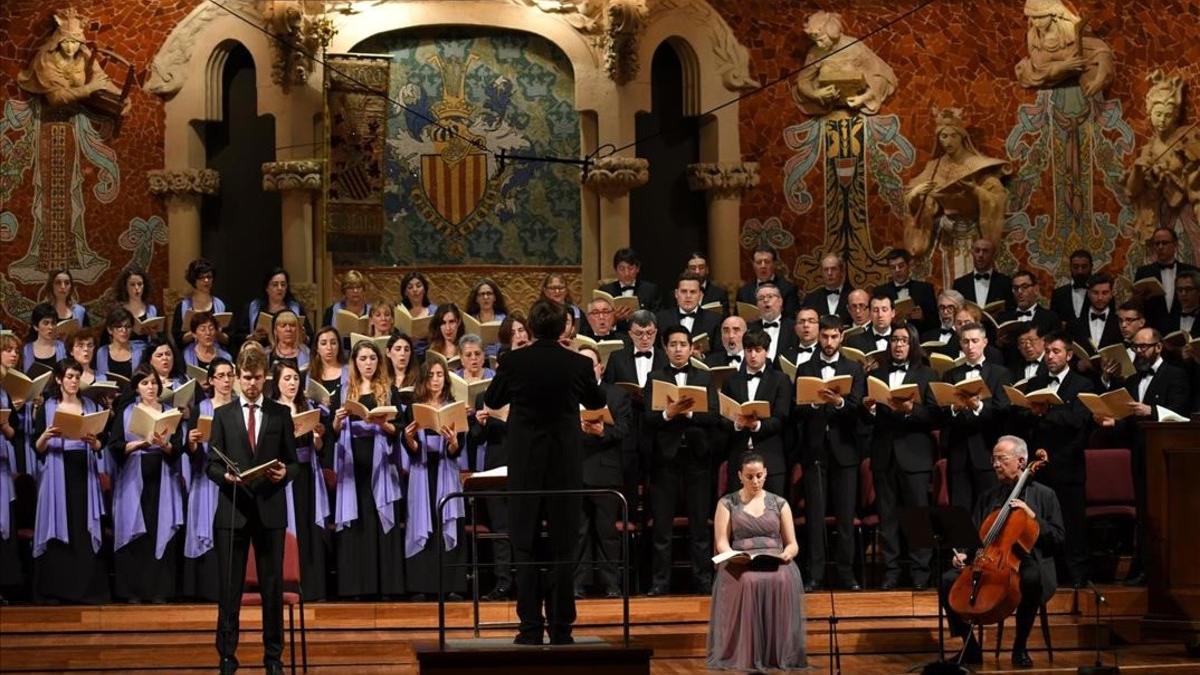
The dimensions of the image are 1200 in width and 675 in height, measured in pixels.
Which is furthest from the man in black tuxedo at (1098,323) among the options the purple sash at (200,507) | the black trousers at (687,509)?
the purple sash at (200,507)

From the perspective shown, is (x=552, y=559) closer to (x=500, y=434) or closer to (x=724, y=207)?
(x=500, y=434)

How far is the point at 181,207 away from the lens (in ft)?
40.7

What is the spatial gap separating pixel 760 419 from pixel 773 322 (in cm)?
99

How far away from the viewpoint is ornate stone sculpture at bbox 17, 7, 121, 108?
12281 millimetres

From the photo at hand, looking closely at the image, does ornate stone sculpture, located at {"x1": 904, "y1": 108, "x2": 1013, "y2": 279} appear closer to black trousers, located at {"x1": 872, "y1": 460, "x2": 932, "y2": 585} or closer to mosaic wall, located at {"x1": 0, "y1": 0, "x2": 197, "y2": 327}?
black trousers, located at {"x1": 872, "y1": 460, "x2": 932, "y2": 585}

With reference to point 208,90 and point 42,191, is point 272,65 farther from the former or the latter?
point 42,191

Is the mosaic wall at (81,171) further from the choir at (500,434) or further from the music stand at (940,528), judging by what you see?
the music stand at (940,528)

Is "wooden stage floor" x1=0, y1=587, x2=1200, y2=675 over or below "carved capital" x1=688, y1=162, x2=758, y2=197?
below

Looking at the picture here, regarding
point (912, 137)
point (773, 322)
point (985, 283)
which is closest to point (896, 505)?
point (773, 322)

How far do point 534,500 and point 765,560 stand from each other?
1.83 m

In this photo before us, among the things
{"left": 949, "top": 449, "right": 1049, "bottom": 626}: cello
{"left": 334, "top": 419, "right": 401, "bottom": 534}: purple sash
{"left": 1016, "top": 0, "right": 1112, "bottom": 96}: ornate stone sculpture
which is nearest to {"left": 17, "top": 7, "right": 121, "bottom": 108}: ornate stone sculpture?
{"left": 334, "top": 419, "right": 401, "bottom": 534}: purple sash

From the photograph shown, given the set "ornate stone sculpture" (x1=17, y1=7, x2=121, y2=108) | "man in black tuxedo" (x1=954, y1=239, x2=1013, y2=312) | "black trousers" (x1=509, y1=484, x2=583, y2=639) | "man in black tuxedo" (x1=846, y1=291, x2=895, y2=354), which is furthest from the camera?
"ornate stone sculpture" (x1=17, y1=7, x2=121, y2=108)

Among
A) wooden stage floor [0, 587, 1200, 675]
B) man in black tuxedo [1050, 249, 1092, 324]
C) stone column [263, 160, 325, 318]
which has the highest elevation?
stone column [263, 160, 325, 318]

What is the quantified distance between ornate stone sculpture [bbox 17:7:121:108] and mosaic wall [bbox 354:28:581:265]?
178 centimetres
